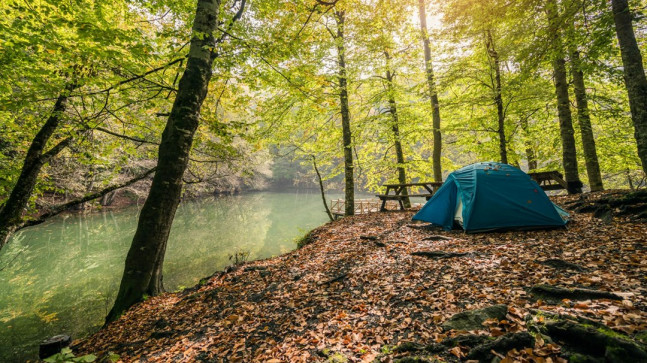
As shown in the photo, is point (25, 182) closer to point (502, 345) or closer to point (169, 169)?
point (169, 169)

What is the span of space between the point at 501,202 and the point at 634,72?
3487mm

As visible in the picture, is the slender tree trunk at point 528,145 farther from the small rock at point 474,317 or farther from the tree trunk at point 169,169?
the tree trunk at point 169,169

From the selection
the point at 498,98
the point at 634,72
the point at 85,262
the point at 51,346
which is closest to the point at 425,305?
the point at 51,346

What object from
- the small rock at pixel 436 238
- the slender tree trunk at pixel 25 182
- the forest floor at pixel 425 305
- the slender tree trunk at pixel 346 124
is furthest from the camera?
the slender tree trunk at pixel 346 124

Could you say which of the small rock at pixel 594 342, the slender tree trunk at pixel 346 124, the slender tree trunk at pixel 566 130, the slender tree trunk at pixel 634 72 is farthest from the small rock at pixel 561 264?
the slender tree trunk at pixel 346 124

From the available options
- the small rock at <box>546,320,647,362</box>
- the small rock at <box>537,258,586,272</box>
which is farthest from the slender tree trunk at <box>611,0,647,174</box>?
the small rock at <box>546,320,647,362</box>

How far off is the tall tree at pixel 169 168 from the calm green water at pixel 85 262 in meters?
2.19

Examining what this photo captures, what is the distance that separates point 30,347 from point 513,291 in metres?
10.8

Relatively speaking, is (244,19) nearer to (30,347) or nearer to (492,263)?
(492,263)

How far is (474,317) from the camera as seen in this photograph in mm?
2828

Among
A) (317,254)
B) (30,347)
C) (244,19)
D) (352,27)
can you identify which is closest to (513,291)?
(317,254)

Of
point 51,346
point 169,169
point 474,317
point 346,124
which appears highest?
point 346,124

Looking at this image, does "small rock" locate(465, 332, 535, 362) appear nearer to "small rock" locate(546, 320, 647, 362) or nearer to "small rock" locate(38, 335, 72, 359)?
"small rock" locate(546, 320, 647, 362)

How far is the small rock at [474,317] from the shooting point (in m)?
2.73
